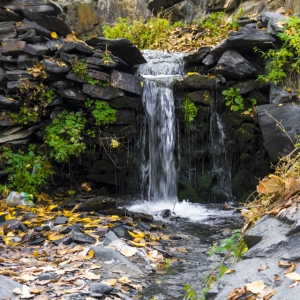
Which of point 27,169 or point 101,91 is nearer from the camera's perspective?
point 27,169

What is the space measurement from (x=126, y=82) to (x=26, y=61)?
211 cm

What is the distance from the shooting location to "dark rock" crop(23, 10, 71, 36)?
8.59 meters

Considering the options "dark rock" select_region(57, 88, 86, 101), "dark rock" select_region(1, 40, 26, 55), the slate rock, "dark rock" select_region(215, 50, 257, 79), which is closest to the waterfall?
"dark rock" select_region(215, 50, 257, 79)

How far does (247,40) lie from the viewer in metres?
8.68

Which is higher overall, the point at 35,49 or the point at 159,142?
the point at 35,49

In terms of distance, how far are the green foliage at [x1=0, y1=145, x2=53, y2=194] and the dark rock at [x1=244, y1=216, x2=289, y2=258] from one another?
5.66 m

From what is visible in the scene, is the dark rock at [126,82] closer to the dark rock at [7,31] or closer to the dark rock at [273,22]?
the dark rock at [7,31]

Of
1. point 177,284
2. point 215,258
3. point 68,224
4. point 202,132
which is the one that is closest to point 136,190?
point 202,132

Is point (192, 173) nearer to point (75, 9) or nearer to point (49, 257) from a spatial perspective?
point (49, 257)

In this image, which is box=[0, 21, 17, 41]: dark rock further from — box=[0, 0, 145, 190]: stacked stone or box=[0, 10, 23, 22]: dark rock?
box=[0, 10, 23, 22]: dark rock

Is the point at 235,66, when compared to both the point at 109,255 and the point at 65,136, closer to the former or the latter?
the point at 65,136

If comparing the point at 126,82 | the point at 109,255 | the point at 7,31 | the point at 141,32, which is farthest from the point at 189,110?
the point at 141,32

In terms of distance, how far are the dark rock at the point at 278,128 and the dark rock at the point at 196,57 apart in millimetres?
2330

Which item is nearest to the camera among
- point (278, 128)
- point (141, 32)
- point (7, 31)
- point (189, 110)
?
point (278, 128)
